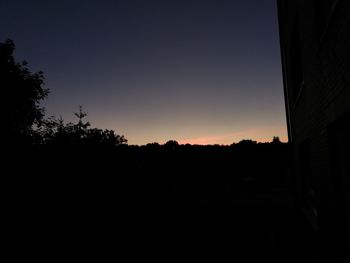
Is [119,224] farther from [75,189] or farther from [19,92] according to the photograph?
[19,92]

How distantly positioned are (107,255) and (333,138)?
634 centimetres

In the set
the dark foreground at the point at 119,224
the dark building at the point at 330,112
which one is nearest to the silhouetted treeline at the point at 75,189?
the dark foreground at the point at 119,224

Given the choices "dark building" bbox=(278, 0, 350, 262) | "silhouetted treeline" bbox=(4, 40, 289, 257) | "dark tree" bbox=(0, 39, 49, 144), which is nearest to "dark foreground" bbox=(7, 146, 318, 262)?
"silhouetted treeline" bbox=(4, 40, 289, 257)

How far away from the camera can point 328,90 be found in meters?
3.94

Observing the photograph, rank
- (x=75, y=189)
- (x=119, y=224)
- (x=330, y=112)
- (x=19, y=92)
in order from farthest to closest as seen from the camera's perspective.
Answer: (x=19, y=92)
(x=119, y=224)
(x=75, y=189)
(x=330, y=112)

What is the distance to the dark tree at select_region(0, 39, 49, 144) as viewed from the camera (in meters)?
14.9

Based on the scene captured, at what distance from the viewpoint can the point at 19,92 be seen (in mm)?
15516

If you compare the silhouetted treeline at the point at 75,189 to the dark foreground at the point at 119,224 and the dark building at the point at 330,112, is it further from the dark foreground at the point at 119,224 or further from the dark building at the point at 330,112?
the dark building at the point at 330,112

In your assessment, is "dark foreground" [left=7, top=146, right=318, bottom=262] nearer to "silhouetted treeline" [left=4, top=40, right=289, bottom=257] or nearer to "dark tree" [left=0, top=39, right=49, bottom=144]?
"silhouetted treeline" [left=4, top=40, right=289, bottom=257]

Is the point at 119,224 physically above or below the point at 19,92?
below

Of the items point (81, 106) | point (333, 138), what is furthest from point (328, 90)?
point (81, 106)

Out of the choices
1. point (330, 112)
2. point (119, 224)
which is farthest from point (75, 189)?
point (330, 112)

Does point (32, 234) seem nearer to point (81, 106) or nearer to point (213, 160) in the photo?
point (81, 106)

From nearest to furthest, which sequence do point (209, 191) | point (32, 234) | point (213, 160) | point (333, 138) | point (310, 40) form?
1. point (333, 138)
2. point (310, 40)
3. point (32, 234)
4. point (209, 191)
5. point (213, 160)
